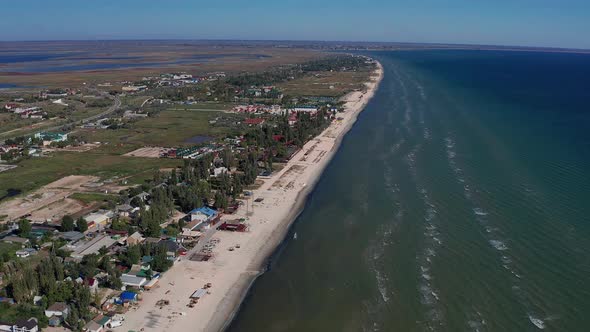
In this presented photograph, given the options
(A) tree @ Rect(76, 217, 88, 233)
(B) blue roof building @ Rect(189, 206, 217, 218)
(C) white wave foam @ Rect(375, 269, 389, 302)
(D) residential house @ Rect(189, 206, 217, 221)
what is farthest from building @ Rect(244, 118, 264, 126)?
(C) white wave foam @ Rect(375, 269, 389, 302)

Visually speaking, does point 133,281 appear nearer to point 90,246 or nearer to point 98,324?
point 98,324

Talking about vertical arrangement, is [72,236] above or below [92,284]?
below

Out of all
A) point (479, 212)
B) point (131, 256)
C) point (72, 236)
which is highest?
point (479, 212)

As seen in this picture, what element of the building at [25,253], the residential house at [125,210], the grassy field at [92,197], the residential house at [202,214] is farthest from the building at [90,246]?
the grassy field at [92,197]

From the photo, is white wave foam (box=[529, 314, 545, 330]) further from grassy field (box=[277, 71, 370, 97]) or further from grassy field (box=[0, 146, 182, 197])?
grassy field (box=[277, 71, 370, 97])

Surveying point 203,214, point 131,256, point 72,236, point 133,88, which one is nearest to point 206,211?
point 203,214

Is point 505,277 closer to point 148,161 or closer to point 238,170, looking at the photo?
point 238,170

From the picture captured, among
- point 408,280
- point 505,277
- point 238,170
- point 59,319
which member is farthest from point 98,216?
point 505,277

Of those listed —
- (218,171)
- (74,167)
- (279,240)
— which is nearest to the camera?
(279,240)
